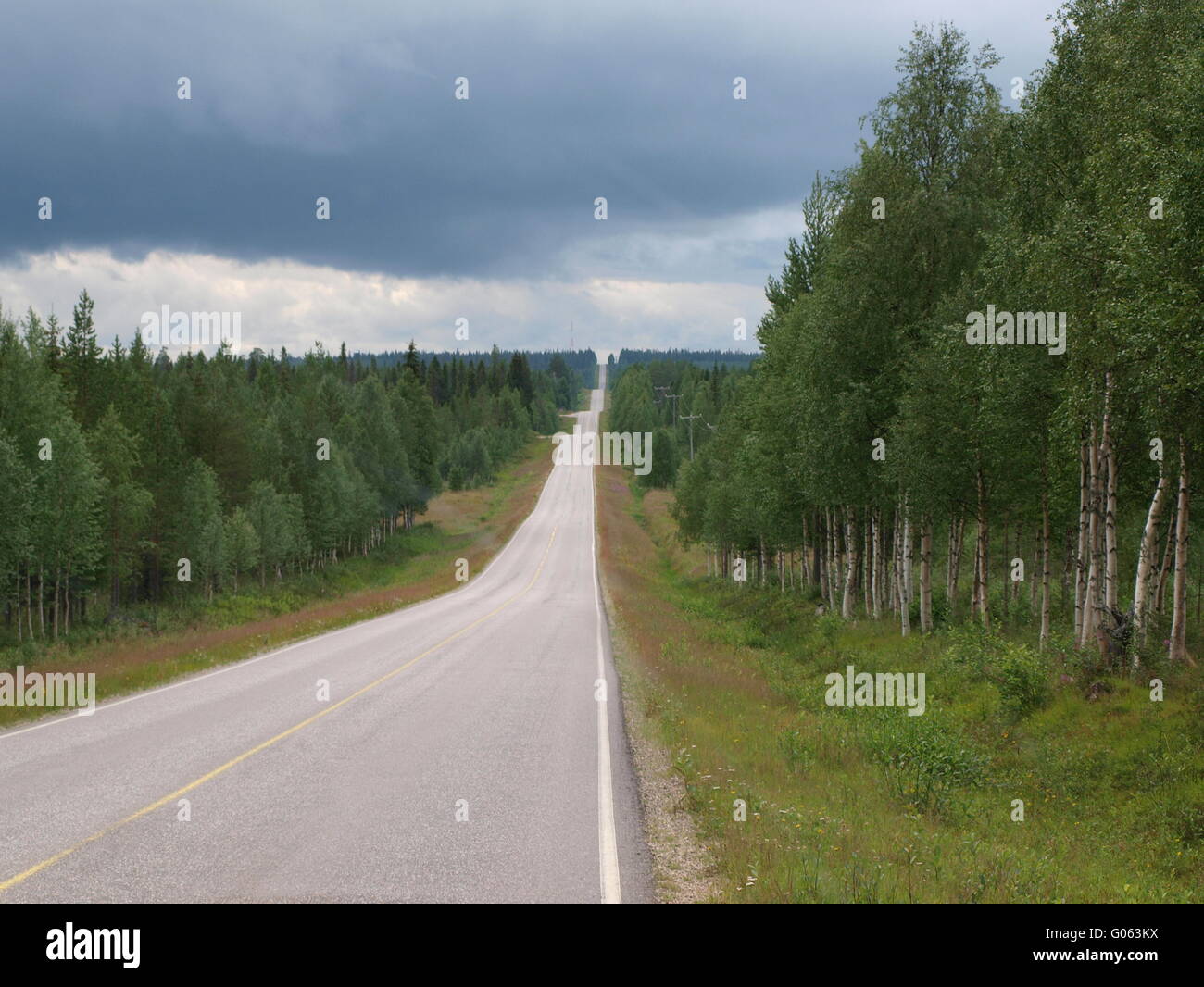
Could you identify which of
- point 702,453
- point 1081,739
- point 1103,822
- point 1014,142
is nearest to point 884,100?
point 1014,142

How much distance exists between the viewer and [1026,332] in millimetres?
17266

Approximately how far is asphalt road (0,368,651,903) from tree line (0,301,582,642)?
982 inches

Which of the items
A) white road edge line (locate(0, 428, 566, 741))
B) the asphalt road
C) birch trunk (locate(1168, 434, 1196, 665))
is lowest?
white road edge line (locate(0, 428, 566, 741))

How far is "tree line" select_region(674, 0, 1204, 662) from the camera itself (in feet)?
42.4

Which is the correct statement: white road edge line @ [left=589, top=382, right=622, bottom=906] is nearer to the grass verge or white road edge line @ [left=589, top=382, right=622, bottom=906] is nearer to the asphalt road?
the asphalt road

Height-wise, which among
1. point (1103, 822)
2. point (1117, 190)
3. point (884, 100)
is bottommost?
point (1103, 822)

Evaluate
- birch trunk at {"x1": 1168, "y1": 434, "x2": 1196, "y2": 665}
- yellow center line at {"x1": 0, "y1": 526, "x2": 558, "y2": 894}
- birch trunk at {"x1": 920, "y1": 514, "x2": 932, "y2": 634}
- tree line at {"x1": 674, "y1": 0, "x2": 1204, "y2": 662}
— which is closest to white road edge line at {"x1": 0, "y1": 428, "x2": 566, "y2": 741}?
yellow center line at {"x1": 0, "y1": 526, "x2": 558, "y2": 894}

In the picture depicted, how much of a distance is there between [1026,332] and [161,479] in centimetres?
4682

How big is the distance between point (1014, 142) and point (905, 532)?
11.0 m

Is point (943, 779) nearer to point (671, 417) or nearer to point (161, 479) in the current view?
point (161, 479)

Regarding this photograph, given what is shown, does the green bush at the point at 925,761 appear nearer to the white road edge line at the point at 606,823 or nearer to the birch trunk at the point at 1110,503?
the birch trunk at the point at 1110,503

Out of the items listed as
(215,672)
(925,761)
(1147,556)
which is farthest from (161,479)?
(1147,556)

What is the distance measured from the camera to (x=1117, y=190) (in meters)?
14.5
